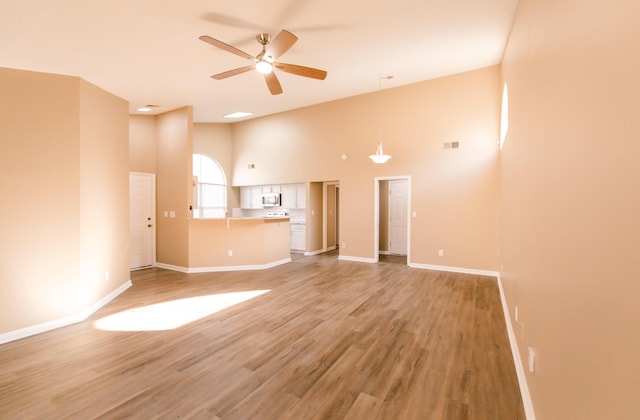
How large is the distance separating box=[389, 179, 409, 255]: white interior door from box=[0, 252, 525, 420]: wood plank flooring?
3.56 metres

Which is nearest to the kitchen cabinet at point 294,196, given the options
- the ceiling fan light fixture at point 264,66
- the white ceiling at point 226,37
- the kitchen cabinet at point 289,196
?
the kitchen cabinet at point 289,196

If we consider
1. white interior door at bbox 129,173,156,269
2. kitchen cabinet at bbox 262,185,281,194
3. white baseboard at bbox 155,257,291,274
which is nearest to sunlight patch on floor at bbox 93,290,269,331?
white baseboard at bbox 155,257,291,274

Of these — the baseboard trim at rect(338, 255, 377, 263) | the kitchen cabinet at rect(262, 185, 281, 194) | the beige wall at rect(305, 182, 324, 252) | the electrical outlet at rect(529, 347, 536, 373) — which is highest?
the kitchen cabinet at rect(262, 185, 281, 194)

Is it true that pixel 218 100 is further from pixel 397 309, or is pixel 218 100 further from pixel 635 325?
pixel 635 325

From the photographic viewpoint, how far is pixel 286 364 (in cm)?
253

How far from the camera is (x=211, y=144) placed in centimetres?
862

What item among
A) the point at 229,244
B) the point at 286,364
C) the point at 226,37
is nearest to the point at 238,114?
the point at 229,244

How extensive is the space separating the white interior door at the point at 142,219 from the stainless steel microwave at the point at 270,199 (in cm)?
298

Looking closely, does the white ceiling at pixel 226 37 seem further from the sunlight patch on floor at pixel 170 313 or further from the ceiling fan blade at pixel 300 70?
the sunlight patch on floor at pixel 170 313

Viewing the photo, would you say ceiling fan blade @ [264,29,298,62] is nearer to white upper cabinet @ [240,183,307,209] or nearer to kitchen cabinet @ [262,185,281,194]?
white upper cabinet @ [240,183,307,209]

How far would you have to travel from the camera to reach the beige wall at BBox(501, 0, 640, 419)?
0.75 m

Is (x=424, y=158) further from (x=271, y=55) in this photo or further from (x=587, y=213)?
(x=587, y=213)

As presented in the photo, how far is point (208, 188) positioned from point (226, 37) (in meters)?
5.61

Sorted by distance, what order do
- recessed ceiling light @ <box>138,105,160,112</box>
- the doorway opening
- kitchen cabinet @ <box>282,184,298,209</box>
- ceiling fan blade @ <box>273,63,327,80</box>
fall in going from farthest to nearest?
kitchen cabinet @ <box>282,184,298,209</box> < the doorway opening < recessed ceiling light @ <box>138,105,160,112</box> < ceiling fan blade @ <box>273,63,327,80</box>
